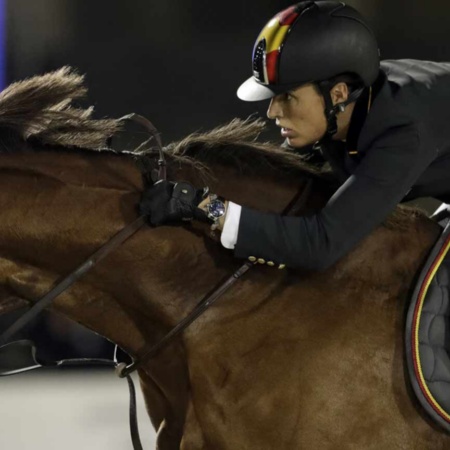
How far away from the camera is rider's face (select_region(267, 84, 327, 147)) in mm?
1923

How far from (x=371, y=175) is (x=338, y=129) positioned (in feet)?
0.71

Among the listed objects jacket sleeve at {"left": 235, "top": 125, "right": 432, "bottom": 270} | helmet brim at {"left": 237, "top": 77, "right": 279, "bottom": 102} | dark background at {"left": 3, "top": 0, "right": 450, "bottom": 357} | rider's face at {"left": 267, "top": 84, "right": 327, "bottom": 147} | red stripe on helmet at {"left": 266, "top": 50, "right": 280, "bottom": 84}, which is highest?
red stripe on helmet at {"left": 266, "top": 50, "right": 280, "bottom": 84}

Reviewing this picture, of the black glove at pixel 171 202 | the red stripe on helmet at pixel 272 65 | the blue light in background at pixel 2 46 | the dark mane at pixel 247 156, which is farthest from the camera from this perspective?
the blue light in background at pixel 2 46

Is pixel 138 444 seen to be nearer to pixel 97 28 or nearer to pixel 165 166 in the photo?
pixel 165 166

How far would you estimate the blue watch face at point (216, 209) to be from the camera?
5.82 ft

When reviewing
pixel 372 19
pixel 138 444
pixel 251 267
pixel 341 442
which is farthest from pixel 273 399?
pixel 372 19

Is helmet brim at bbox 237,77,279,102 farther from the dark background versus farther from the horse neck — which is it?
the dark background

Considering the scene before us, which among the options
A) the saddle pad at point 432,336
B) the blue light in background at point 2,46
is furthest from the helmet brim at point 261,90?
the blue light in background at point 2,46

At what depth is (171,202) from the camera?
1764mm

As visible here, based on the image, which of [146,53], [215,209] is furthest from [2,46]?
[215,209]

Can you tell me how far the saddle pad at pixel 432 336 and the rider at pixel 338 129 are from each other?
0.16 meters

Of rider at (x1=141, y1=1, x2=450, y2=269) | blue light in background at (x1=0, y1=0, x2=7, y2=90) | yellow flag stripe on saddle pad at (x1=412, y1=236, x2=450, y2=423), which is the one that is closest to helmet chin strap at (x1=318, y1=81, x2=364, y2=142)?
rider at (x1=141, y1=1, x2=450, y2=269)

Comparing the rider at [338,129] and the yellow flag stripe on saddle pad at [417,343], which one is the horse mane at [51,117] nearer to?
the rider at [338,129]

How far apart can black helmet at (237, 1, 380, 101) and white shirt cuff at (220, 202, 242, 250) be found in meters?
0.28
